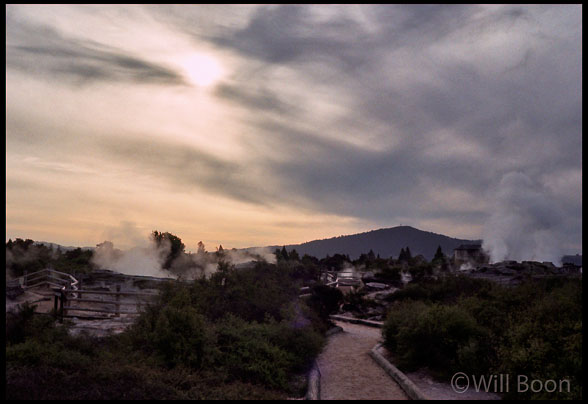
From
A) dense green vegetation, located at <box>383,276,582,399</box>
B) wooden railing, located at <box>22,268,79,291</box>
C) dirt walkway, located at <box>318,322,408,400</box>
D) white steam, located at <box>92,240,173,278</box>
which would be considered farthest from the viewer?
white steam, located at <box>92,240,173,278</box>

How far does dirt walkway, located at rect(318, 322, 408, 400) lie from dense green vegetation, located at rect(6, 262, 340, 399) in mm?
832

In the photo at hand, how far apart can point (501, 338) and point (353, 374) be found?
4.46 metres

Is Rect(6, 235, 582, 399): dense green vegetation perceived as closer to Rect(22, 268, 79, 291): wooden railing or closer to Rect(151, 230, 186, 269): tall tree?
Rect(22, 268, 79, 291): wooden railing

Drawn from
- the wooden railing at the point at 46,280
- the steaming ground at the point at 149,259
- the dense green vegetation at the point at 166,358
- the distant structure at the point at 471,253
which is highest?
the distant structure at the point at 471,253

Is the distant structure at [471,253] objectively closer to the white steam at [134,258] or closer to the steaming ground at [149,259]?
the steaming ground at [149,259]

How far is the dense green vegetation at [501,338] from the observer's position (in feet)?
37.7

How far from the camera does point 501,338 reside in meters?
13.6

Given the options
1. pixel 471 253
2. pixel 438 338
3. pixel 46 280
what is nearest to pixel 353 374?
pixel 438 338

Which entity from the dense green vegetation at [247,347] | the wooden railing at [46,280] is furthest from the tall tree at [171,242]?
the dense green vegetation at [247,347]

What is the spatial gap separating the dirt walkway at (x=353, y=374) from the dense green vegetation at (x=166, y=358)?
0.83 m

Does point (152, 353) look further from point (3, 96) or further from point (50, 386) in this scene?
A: point (3, 96)

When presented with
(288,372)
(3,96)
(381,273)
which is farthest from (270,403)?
(381,273)

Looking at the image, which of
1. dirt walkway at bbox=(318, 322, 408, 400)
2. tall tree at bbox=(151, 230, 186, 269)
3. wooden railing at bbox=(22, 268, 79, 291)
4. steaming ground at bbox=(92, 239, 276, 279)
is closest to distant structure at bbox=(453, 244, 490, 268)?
steaming ground at bbox=(92, 239, 276, 279)

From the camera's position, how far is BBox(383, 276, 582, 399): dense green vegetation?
11.5 metres
